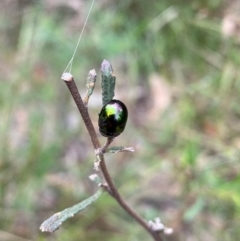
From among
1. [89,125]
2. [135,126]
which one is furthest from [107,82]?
[135,126]

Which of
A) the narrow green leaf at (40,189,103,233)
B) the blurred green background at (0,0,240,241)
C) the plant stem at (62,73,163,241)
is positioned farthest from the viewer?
the blurred green background at (0,0,240,241)

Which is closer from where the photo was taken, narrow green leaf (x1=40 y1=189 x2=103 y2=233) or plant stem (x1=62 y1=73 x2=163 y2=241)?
plant stem (x1=62 y1=73 x2=163 y2=241)

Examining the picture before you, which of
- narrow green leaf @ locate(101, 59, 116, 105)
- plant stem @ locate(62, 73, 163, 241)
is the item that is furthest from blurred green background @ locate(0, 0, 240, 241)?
narrow green leaf @ locate(101, 59, 116, 105)

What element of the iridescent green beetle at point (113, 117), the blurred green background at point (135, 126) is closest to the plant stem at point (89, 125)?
the iridescent green beetle at point (113, 117)

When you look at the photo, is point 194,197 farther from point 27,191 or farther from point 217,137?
point 27,191

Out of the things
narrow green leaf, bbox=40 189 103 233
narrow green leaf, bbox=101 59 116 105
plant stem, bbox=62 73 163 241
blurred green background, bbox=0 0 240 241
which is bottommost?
narrow green leaf, bbox=40 189 103 233

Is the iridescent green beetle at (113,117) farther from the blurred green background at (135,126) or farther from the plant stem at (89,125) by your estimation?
the blurred green background at (135,126)

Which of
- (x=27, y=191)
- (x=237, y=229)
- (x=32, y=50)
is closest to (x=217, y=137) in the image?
(x=237, y=229)

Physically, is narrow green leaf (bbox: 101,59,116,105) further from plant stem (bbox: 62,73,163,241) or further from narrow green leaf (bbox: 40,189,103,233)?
narrow green leaf (bbox: 40,189,103,233)
